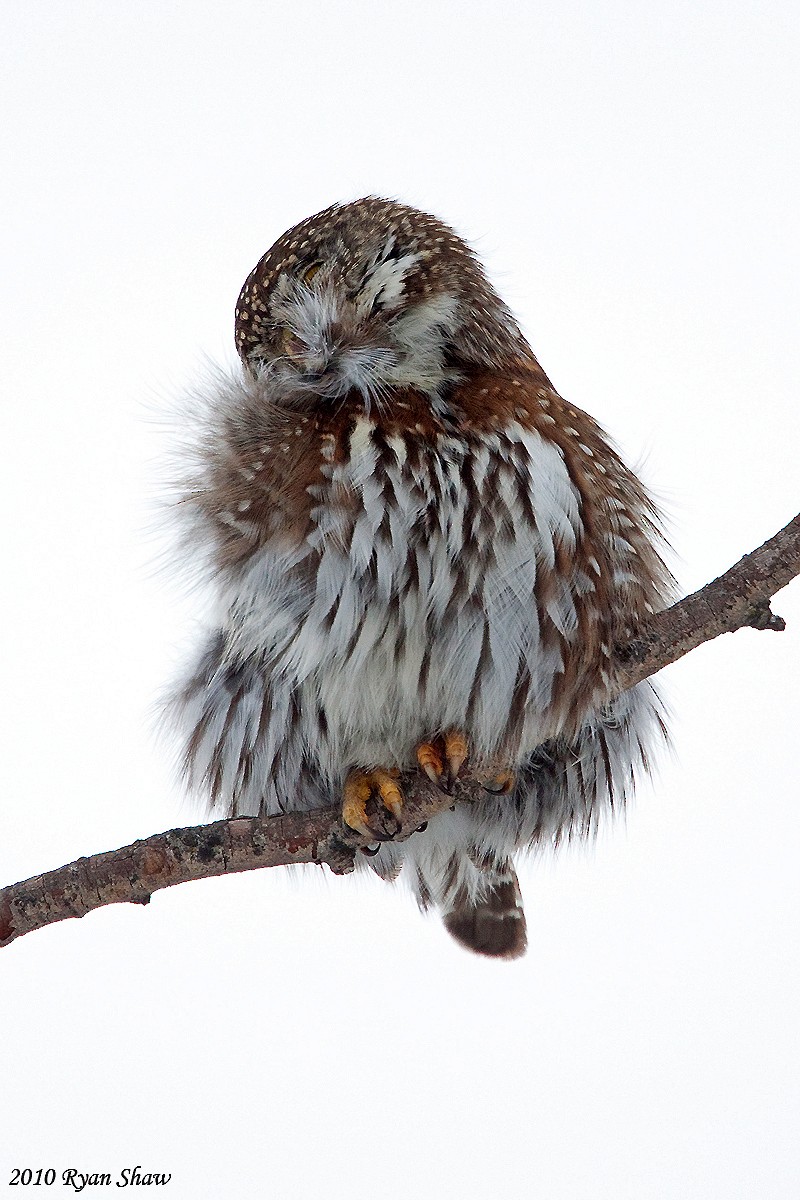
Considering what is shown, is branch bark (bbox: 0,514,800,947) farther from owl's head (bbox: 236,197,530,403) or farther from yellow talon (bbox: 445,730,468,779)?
owl's head (bbox: 236,197,530,403)

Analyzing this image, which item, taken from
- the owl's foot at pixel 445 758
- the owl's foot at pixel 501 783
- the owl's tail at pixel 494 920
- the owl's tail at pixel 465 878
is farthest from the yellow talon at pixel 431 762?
the owl's tail at pixel 494 920

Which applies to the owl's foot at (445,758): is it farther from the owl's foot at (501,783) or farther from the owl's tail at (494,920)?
the owl's tail at (494,920)

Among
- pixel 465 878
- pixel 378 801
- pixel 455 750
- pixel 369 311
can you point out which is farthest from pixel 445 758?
pixel 369 311

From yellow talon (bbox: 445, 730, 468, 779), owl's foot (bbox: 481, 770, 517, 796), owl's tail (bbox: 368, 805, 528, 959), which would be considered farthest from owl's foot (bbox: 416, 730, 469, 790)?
owl's tail (bbox: 368, 805, 528, 959)

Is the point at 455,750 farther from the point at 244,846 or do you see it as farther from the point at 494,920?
the point at 494,920

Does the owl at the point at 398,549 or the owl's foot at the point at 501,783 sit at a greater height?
the owl at the point at 398,549

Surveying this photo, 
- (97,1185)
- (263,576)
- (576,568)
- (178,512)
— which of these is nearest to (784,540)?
(576,568)
